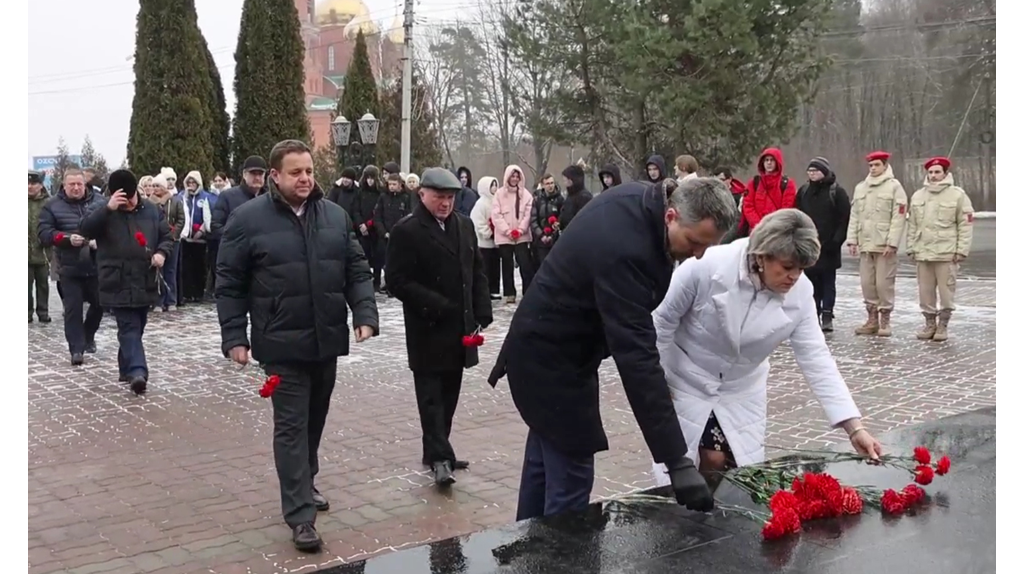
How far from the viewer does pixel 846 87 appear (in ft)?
106

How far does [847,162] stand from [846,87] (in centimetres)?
274

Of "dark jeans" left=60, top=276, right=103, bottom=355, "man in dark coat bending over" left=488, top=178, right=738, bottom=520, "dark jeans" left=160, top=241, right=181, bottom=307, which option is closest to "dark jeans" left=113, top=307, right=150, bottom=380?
"dark jeans" left=60, top=276, right=103, bottom=355

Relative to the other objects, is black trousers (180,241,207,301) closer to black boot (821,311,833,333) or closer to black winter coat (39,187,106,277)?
black winter coat (39,187,106,277)

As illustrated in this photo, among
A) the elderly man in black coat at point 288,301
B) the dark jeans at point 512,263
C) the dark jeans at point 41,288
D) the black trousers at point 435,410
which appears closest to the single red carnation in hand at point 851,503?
the elderly man in black coat at point 288,301

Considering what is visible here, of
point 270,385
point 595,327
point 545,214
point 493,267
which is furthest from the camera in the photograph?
point 493,267

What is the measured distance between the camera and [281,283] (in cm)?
475

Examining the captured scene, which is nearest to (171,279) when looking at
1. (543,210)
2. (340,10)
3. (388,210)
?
(388,210)

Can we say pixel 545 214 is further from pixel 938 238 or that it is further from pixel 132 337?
pixel 132 337

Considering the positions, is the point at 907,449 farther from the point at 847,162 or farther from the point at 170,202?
the point at 847,162

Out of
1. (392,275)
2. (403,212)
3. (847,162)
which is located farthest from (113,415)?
(847,162)

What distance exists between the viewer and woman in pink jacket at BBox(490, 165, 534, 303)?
14320mm

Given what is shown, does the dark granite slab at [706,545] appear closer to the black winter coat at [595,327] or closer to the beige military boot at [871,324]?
the black winter coat at [595,327]

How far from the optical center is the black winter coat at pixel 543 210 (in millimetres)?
13938

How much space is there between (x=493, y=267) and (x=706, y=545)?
485 inches
